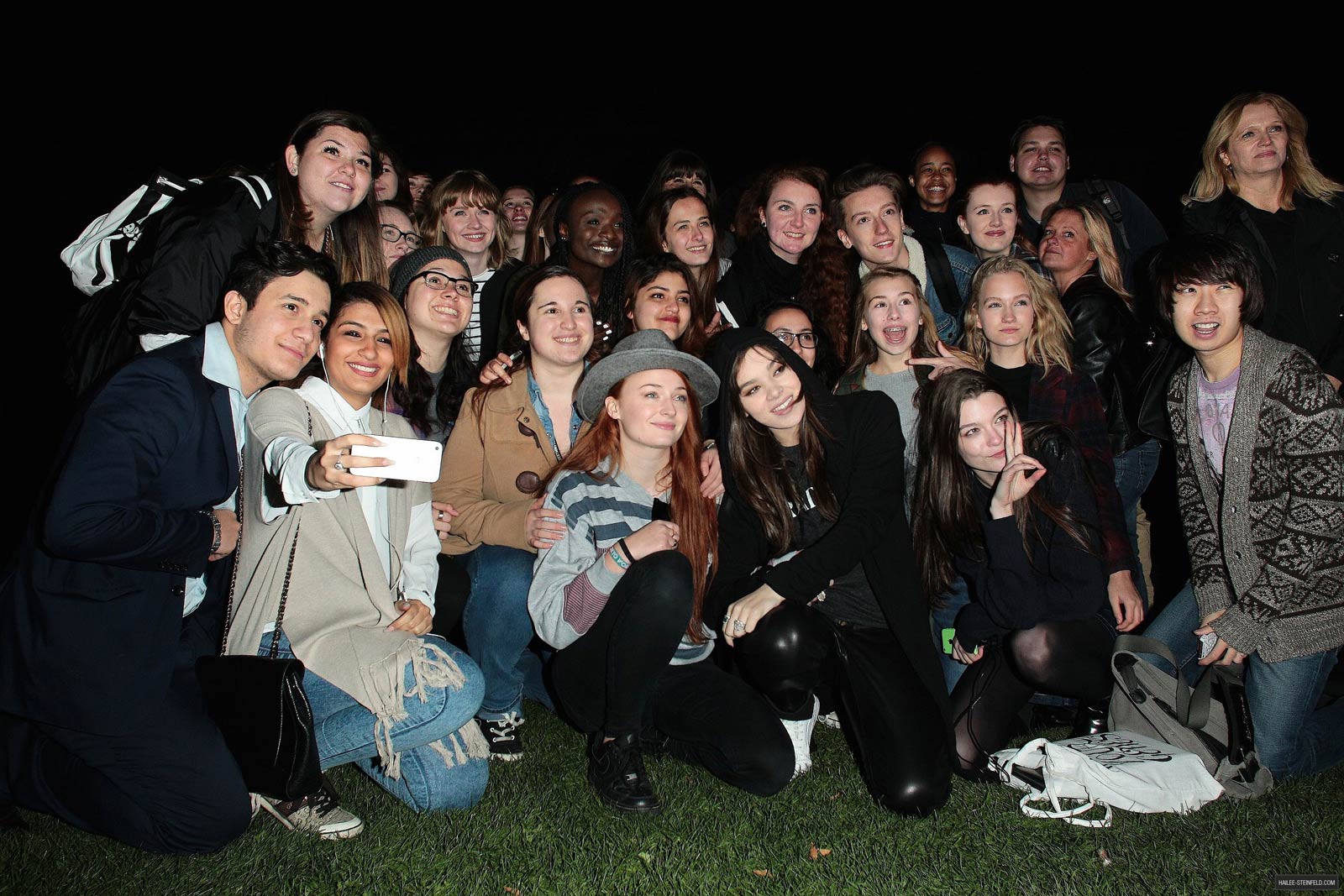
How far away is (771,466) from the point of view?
3.33m

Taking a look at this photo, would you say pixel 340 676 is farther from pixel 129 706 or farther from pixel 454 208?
pixel 454 208

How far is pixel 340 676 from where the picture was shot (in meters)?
2.72

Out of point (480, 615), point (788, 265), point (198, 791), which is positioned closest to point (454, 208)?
point (788, 265)

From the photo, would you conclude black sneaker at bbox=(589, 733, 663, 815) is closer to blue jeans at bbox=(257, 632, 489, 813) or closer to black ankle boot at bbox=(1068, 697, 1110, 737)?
blue jeans at bbox=(257, 632, 489, 813)

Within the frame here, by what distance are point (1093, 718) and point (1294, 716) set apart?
64 centimetres

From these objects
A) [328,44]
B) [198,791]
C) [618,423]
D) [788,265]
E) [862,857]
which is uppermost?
[328,44]

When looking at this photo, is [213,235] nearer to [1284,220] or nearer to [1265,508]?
[1265,508]

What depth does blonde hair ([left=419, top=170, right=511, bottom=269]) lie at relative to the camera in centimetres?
473

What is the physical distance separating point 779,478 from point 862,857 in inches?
52.0

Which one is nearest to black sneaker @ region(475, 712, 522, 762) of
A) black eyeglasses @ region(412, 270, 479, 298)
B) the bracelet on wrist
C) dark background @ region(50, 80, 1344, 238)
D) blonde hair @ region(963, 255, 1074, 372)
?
the bracelet on wrist

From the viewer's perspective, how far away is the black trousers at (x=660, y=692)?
289 cm

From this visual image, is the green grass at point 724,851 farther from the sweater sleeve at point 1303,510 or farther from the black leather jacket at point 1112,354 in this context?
the black leather jacket at point 1112,354

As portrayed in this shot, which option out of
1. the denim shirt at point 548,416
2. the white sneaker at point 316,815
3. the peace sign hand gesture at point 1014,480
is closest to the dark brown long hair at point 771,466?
the peace sign hand gesture at point 1014,480

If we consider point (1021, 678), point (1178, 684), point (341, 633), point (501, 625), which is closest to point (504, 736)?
point (501, 625)
